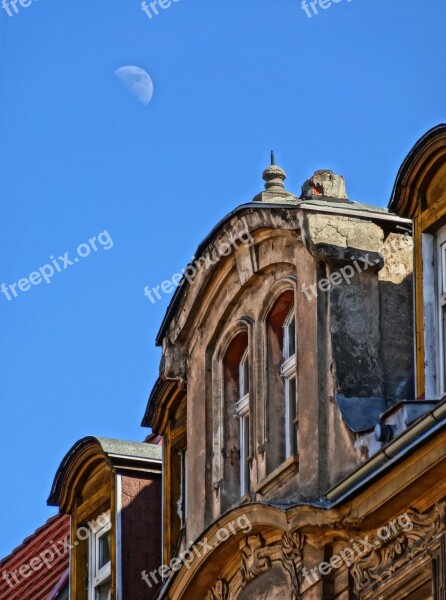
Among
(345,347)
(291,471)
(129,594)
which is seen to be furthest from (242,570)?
(129,594)

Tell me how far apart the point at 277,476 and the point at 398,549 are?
2421mm

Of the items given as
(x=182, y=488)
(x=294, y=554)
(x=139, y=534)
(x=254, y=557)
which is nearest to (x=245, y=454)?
(x=254, y=557)

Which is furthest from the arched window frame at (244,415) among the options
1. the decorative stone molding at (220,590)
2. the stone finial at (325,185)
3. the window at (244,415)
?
the stone finial at (325,185)


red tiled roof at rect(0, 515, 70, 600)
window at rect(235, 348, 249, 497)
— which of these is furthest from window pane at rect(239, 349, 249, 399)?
red tiled roof at rect(0, 515, 70, 600)

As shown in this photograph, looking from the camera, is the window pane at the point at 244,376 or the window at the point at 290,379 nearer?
the window at the point at 290,379

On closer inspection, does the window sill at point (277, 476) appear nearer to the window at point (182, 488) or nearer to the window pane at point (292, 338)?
the window pane at point (292, 338)

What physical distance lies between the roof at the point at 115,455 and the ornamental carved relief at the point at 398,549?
5.75 meters

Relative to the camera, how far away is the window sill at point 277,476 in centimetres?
1856

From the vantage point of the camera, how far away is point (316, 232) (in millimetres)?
18656

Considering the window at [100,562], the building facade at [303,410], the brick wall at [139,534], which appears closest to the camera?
the building facade at [303,410]

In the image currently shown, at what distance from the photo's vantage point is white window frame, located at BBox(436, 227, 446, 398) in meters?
17.3

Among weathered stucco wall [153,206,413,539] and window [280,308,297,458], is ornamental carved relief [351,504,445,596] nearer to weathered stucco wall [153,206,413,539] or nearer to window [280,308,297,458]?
weathered stucco wall [153,206,413,539]

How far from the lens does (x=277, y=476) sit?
741 inches

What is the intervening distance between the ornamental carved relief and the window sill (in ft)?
5.27
